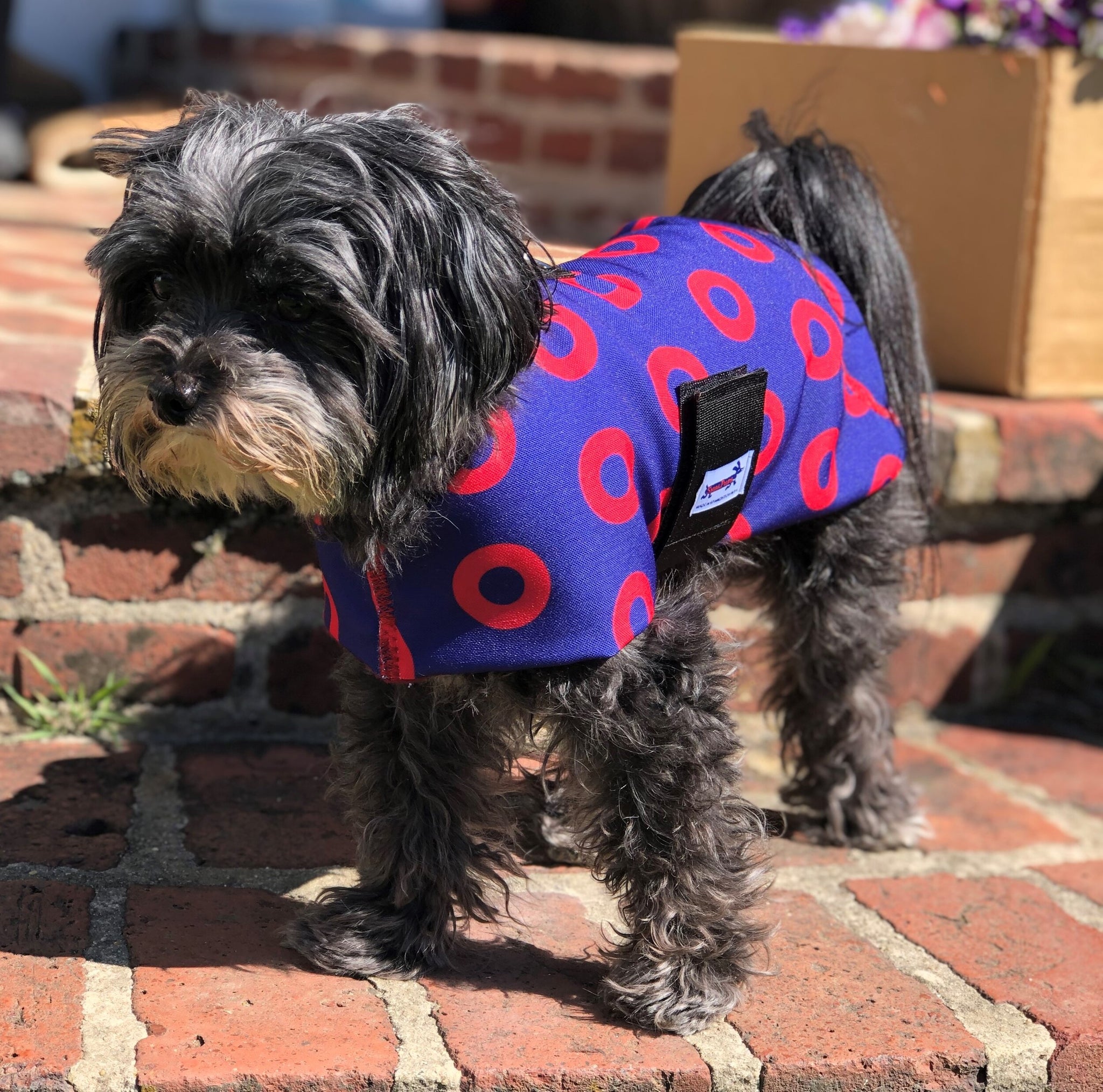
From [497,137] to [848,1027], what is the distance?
3.61m

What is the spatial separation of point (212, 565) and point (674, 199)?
4.51ft

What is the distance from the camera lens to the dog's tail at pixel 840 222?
7.31 ft

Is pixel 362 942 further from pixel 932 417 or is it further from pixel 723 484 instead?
pixel 932 417

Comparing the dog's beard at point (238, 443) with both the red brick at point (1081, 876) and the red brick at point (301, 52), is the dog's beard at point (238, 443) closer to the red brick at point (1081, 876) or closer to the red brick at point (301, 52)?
the red brick at point (1081, 876)

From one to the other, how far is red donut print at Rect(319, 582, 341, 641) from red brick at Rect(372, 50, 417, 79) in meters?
3.47

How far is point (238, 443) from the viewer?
4.72 feet

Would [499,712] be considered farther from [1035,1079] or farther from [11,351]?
[11,351]

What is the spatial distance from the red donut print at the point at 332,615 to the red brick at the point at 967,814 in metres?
1.12

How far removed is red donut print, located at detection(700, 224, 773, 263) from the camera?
2.02m

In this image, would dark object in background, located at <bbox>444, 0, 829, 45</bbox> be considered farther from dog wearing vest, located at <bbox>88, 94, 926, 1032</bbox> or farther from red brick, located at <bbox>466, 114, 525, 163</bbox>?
dog wearing vest, located at <bbox>88, 94, 926, 1032</bbox>

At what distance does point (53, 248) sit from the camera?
362 centimetres

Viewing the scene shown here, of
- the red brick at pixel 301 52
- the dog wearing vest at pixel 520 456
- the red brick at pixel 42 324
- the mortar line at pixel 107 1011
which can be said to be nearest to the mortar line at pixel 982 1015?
the dog wearing vest at pixel 520 456

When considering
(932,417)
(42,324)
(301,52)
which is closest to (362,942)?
(932,417)

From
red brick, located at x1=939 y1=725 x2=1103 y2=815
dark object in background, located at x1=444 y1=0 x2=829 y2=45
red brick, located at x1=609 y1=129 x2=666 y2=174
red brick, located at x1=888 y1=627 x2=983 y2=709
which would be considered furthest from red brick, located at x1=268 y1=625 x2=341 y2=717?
dark object in background, located at x1=444 y1=0 x2=829 y2=45
